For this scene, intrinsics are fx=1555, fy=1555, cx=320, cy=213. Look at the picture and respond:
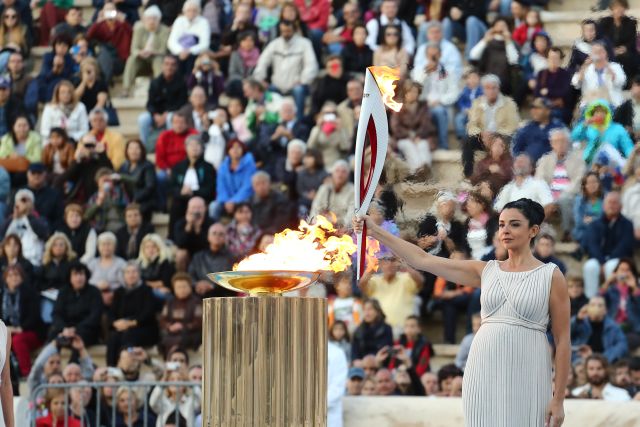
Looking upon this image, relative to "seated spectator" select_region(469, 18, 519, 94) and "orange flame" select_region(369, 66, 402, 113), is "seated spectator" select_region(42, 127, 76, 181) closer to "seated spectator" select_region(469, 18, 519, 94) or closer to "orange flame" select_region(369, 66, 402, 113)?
"seated spectator" select_region(469, 18, 519, 94)

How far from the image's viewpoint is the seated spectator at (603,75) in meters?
9.26

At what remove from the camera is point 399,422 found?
852 centimetres

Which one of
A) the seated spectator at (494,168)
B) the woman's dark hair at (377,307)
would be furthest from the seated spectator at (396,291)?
the seated spectator at (494,168)

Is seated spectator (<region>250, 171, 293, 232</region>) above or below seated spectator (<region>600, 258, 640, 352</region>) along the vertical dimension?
above

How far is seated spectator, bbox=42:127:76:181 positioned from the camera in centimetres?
1380

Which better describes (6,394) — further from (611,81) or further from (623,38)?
(623,38)

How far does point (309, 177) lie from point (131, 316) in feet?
5.90

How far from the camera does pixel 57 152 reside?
547 inches

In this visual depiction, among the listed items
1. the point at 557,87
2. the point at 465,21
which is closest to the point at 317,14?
the point at 465,21

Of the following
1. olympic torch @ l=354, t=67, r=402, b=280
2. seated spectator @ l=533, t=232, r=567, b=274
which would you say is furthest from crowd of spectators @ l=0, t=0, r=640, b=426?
olympic torch @ l=354, t=67, r=402, b=280

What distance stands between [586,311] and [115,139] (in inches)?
198

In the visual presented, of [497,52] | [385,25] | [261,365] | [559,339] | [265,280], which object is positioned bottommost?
[261,365]

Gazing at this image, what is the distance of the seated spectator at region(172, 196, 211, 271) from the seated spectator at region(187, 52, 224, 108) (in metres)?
1.67

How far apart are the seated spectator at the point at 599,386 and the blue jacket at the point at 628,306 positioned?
0.79 meters
